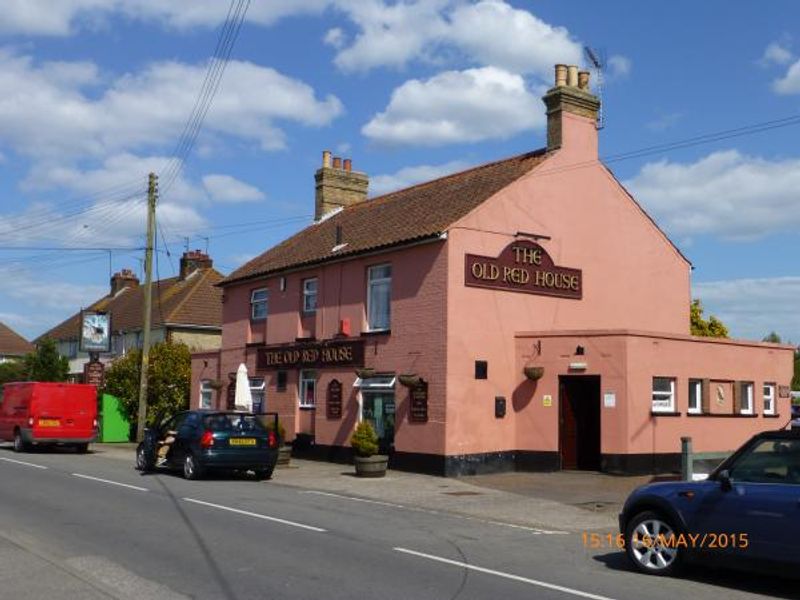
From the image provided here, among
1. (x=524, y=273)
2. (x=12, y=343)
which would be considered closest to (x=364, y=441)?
(x=524, y=273)

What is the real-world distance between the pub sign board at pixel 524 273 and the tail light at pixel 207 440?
6831 mm

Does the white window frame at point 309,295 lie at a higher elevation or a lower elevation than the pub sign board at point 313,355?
higher

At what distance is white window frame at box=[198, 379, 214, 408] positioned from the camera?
1229 inches

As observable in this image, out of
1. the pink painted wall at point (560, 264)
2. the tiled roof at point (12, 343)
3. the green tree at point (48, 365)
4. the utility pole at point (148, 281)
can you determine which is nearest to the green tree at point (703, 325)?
the pink painted wall at point (560, 264)

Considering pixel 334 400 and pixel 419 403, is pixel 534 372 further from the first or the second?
pixel 334 400

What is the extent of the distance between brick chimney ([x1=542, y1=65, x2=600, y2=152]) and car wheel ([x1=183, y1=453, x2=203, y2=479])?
12038mm

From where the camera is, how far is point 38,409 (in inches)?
1058

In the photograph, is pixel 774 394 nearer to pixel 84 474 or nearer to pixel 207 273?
pixel 84 474

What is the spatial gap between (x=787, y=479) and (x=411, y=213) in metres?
17.1

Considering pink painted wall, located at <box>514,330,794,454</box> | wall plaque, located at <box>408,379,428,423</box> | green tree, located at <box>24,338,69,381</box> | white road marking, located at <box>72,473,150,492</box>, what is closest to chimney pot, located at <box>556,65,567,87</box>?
pink painted wall, located at <box>514,330,794,454</box>

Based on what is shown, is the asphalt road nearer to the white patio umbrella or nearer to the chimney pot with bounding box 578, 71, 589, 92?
the white patio umbrella

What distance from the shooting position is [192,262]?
49.3m

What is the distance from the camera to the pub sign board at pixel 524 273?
69.8ft

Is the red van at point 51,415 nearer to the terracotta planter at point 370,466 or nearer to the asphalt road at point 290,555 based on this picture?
the terracotta planter at point 370,466
